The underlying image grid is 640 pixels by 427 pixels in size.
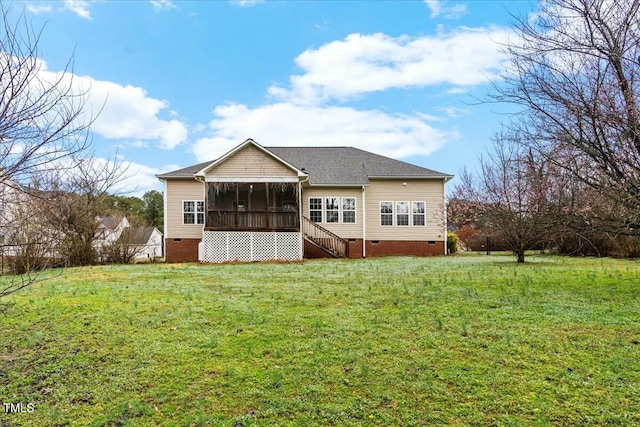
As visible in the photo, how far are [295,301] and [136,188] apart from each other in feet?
54.5

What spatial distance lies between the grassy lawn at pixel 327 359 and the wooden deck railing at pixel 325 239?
1239 centimetres

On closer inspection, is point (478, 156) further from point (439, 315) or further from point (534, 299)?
point (439, 315)

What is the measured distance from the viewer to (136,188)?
21.0 m

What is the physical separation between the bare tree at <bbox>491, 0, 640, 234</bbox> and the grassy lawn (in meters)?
2.18

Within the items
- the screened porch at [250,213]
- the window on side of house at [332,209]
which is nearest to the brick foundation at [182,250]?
the screened porch at [250,213]

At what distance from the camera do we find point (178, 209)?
2098cm

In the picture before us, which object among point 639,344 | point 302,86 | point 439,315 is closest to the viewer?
point 639,344

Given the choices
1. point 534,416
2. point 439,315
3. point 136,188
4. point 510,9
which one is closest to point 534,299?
point 439,315

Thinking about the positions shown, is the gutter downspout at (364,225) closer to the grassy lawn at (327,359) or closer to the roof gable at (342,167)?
the roof gable at (342,167)

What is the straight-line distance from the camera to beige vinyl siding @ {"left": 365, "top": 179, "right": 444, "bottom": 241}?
21922 millimetres

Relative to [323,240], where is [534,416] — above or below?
below

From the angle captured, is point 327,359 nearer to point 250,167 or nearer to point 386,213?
point 250,167

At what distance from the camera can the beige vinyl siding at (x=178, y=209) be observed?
2089 cm

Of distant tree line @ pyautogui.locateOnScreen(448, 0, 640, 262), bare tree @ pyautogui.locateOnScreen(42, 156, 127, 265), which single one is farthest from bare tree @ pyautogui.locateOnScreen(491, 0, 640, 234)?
bare tree @ pyautogui.locateOnScreen(42, 156, 127, 265)
